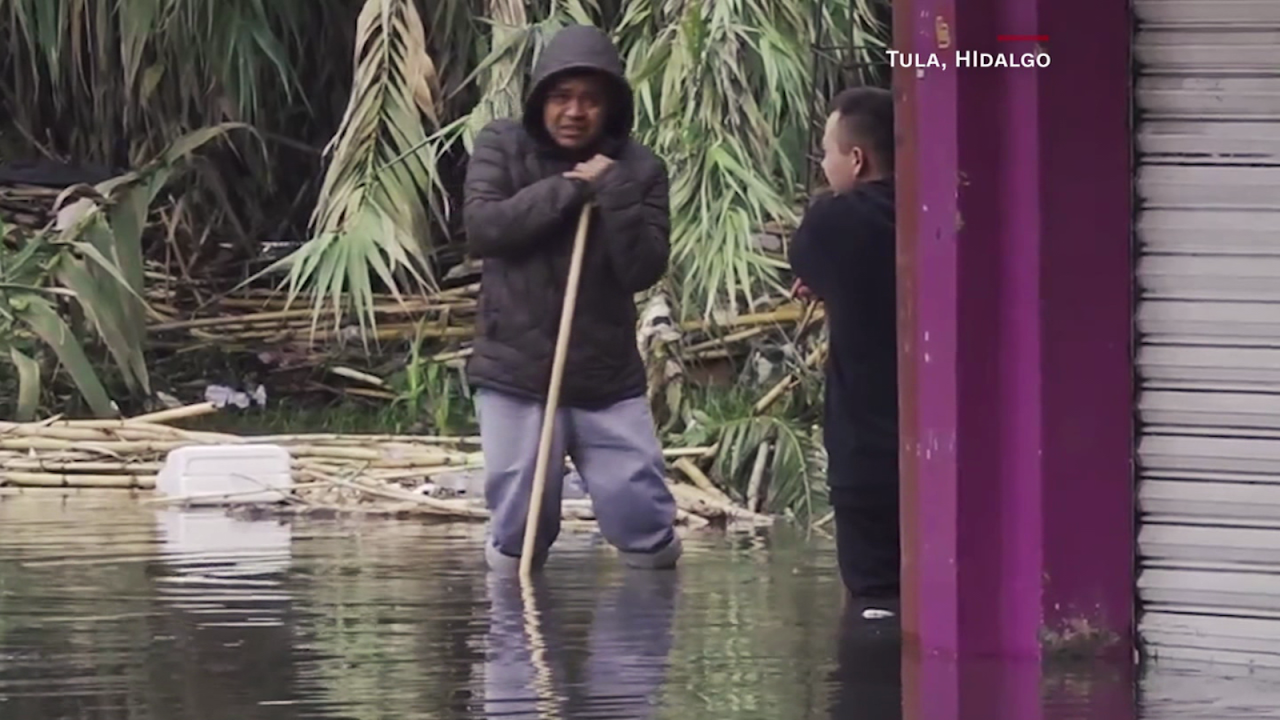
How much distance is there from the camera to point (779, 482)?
33.4 feet

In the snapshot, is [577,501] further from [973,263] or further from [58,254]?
[973,263]

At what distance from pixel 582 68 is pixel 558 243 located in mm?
522

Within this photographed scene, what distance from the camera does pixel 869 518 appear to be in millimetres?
7648

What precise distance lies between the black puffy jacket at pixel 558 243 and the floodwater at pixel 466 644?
0.64 metres

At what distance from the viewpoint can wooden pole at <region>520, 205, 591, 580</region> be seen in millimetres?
8156

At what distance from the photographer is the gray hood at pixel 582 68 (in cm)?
827

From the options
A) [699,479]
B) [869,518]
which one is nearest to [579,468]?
[869,518]

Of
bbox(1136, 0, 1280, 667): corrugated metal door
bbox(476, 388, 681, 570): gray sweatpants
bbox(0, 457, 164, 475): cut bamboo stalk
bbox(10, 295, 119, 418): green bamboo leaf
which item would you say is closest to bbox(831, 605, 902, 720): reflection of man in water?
bbox(1136, 0, 1280, 667): corrugated metal door

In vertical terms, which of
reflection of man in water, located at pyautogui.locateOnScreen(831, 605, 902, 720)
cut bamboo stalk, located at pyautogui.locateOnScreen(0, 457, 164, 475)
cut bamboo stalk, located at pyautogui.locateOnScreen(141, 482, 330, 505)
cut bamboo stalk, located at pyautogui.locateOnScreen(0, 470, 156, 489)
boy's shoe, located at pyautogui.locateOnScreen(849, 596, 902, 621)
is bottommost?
reflection of man in water, located at pyautogui.locateOnScreen(831, 605, 902, 720)

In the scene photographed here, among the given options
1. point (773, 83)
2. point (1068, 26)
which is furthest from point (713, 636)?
point (773, 83)

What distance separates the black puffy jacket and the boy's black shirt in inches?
28.9

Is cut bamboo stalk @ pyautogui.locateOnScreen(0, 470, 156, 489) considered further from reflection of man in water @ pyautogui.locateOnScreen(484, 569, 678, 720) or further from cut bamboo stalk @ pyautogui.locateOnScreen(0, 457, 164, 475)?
reflection of man in water @ pyautogui.locateOnScreen(484, 569, 678, 720)

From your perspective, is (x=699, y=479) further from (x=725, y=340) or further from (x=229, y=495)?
(x=229, y=495)

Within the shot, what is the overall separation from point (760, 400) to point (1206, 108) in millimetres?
4586
